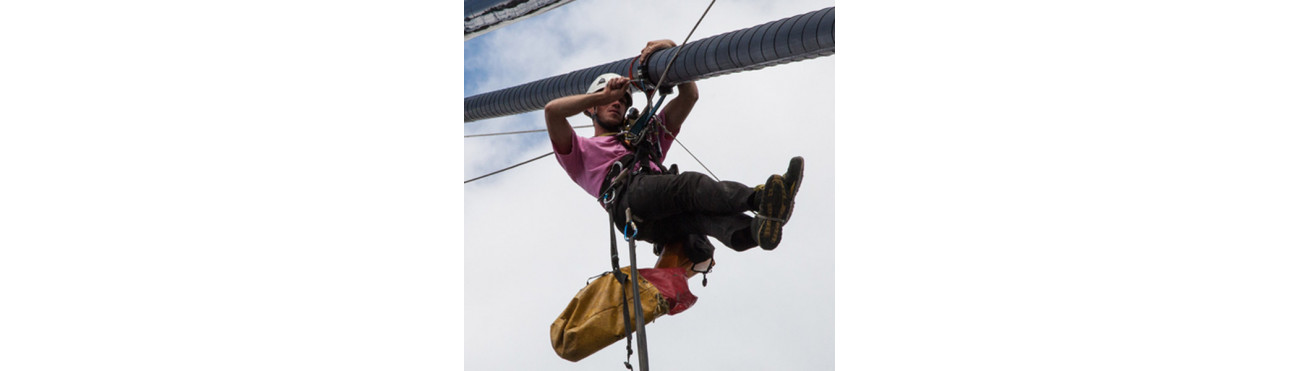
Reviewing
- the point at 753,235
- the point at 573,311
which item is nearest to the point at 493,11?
the point at 573,311

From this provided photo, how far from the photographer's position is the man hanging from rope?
2.17 metres

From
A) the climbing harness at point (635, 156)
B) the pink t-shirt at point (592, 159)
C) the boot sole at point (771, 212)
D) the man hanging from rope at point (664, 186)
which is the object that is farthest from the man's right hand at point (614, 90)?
the boot sole at point (771, 212)

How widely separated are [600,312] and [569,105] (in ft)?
1.84

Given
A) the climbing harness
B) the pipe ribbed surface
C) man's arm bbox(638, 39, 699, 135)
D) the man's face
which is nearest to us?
the pipe ribbed surface

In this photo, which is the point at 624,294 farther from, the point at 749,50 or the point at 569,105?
the point at 749,50

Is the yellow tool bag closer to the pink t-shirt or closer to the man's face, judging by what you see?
the pink t-shirt

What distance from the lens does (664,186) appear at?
8.08 feet

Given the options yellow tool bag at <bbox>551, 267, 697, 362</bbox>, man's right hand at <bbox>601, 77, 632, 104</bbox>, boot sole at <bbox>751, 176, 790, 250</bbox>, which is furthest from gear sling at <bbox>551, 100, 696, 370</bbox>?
boot sole at <bbox>751, 176, 790, 250</bbox>

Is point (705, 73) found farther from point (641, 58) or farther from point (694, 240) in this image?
point (694, 240)

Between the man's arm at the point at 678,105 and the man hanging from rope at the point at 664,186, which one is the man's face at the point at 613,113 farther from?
the man's arm at the point at 678,105

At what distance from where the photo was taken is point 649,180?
2.51 meters

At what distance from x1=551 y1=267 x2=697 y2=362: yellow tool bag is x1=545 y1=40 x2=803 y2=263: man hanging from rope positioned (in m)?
0.20

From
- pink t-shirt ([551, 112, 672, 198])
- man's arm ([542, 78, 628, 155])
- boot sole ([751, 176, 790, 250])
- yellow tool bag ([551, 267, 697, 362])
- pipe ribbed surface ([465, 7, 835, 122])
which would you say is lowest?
yellow tool bag ([551, 267, 697, 362])

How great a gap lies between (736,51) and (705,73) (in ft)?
0.43
